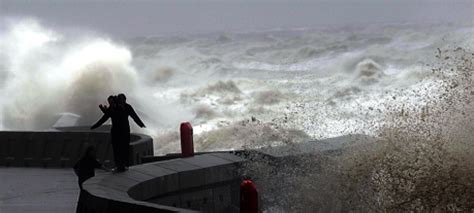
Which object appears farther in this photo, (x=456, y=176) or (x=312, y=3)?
(x=312, y=3)

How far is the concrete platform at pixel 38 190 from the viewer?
11805mm

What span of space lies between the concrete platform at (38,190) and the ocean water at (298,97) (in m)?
2.41

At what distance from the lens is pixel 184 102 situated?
4028 centimetres

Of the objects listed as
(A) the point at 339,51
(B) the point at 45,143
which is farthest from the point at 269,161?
(A) the point at 339,51

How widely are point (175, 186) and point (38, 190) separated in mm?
3527

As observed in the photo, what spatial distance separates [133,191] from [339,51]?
1825 inches

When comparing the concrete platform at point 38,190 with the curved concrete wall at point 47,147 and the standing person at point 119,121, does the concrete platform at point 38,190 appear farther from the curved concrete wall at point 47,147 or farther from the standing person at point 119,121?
the standing person at point 119,121

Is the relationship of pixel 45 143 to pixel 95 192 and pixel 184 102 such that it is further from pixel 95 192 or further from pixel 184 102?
pixel 184 102

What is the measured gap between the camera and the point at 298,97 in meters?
40.4

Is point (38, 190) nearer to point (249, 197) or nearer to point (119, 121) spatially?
point (119, 121)

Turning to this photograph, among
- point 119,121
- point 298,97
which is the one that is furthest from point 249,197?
point 298,97

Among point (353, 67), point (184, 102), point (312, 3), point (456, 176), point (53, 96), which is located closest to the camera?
point (456, 176)

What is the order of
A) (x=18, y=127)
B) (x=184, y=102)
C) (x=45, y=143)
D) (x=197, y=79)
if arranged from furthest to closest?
1. (x=197, y=79)
2. (x=184, y=102)
3. (x=18, y=127)
4. (x=45, y=143)

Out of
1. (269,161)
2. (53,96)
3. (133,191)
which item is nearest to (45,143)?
(269,161)
